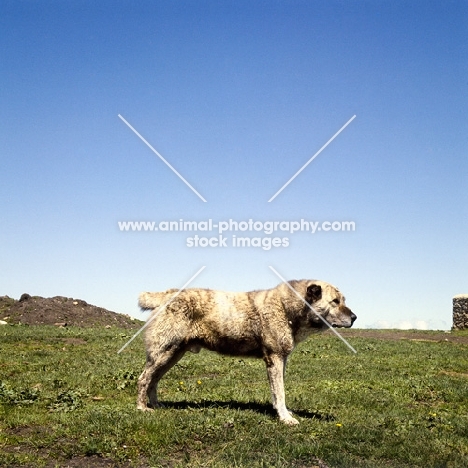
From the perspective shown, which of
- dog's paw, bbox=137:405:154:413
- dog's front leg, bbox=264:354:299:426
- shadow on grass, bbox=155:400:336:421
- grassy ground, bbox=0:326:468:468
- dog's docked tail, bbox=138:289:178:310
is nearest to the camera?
grassy ground, bbox=0:326:468:468

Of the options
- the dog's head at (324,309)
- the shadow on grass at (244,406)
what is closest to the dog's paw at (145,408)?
the shadow on grass at (244,406)

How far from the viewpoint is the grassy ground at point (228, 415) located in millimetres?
7987

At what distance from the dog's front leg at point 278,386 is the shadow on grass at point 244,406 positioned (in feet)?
0.96

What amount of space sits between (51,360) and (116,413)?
8838 millimetres

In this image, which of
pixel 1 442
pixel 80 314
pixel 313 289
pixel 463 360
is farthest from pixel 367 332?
pixel 1 442

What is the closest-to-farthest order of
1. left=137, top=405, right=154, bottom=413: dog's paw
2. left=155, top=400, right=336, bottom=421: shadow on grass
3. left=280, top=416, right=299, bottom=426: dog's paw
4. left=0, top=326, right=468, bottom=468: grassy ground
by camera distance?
left=0, top=326, right=468, bottom=468: grassy ground < left=280, top=416, right=299, bottom=426: dog's paw < left=137, top=405, right=154, bottom=413: dog's paw < left=155, top=400, right=336, bottom=421: shadow on grass

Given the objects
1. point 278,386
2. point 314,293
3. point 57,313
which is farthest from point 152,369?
point 57,313

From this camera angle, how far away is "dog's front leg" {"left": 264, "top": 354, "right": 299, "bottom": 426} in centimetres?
974

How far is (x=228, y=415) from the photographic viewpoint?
9664mm

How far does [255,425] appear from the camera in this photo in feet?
30.0

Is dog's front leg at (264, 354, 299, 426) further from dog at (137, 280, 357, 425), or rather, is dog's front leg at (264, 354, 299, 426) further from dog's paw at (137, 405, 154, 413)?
dog's paw at (137, 405, 154, 413)

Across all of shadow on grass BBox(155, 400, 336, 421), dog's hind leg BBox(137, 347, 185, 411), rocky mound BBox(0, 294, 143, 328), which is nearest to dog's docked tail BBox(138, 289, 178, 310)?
dog's hind leg BBox(137, 347, 185, 411)

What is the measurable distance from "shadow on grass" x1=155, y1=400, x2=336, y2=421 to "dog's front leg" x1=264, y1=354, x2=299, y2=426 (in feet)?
0.96

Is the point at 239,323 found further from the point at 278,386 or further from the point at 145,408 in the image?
the point at 145,408
